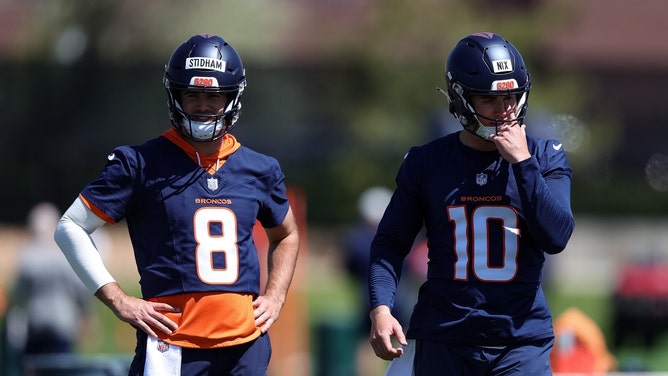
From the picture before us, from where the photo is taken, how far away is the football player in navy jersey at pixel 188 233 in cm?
516

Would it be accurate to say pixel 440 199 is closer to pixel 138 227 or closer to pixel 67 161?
pixel 138 227

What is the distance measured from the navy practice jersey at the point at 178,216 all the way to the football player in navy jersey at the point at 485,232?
624mm

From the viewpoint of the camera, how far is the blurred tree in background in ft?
104

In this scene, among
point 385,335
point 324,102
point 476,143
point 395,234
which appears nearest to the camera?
point 385,335

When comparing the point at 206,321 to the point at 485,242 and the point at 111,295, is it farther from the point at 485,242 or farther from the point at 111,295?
the point at 485,242

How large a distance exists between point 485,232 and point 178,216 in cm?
127

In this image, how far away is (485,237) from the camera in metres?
4.93

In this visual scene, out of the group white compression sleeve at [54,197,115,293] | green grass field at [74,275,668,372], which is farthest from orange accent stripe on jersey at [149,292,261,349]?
green grass field at [74,275,668,372]

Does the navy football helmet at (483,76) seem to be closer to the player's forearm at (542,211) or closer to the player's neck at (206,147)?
the player's forearm at (542,211)

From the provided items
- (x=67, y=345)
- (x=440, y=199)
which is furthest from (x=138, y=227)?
(x=67, y=345)

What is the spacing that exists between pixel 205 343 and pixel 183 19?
30913 mm

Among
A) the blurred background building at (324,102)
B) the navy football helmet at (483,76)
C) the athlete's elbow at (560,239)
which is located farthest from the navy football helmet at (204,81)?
the blurred background building at (324,102)

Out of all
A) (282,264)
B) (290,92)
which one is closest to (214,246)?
→ (282,264)

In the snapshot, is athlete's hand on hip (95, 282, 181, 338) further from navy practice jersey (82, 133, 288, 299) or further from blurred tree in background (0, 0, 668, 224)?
blurred tree in background (0, 0, 668, 224)
